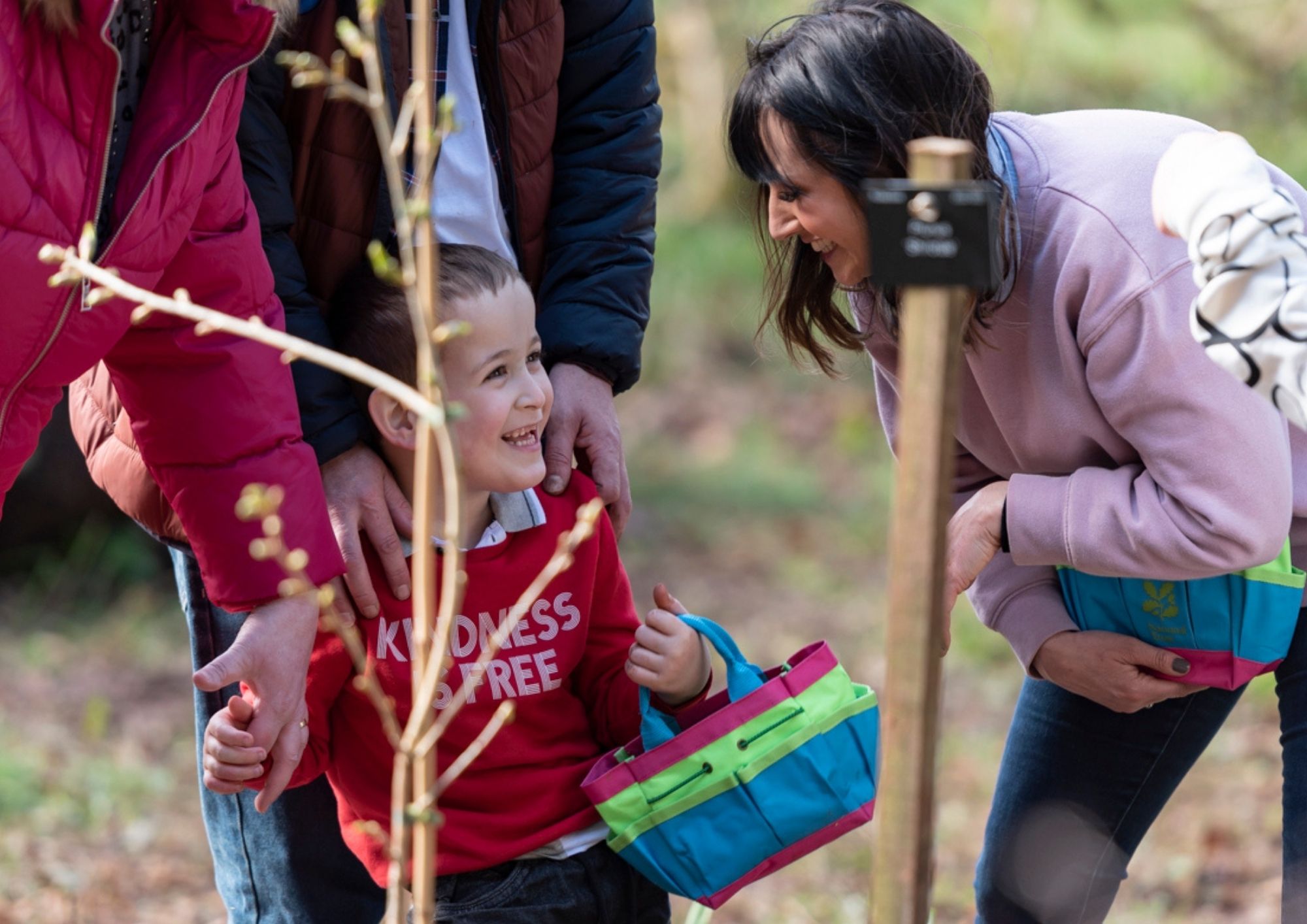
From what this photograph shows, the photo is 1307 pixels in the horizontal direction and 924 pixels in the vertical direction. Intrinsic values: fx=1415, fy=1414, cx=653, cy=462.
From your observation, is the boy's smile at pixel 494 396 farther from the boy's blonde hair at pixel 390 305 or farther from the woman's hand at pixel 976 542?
the woman's hand at pixel 976 542

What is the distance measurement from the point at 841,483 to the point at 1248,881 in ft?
10.9

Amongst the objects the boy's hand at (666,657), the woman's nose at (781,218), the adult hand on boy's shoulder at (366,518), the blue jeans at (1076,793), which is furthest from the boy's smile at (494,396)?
the blue jeans at (1076,793)

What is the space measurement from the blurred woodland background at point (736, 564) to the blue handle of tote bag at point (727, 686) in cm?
60

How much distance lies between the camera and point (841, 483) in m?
6.45

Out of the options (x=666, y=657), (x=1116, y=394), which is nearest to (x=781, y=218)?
(x=1116, y=394)

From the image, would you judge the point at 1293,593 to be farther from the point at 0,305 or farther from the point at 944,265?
the point at 0,305

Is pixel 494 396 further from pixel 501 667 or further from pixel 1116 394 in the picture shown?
pixel 1116 394

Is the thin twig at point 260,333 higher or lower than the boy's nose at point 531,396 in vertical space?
higher

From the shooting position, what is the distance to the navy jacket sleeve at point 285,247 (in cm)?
174

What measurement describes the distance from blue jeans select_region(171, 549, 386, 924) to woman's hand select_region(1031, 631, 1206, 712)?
104 cm

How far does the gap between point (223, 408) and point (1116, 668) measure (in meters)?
1.21

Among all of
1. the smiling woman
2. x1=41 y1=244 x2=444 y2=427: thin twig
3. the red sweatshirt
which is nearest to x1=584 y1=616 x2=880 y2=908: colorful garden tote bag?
the red sweatshirt

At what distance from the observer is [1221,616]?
6.04ft

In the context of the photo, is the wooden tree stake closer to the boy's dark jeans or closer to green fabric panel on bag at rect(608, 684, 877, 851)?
green fabric panel on bag at rect(608, 684, 877, 851)
